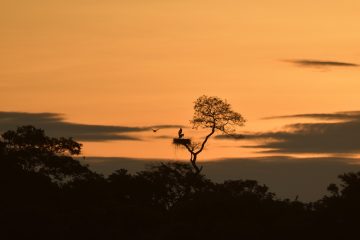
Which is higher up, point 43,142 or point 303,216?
point 43,142

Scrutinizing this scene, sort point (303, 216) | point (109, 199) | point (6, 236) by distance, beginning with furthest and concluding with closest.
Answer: point (109, 199) → point (303, 216) → point (6, 236)

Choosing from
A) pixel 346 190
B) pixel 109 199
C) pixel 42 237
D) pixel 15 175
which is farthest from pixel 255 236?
pixel 15 175

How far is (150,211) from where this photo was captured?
238 feet

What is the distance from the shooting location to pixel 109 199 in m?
83.9

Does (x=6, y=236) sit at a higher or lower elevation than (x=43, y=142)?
lower

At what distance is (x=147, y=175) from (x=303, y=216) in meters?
29.0

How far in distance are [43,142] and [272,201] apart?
94.3 ft

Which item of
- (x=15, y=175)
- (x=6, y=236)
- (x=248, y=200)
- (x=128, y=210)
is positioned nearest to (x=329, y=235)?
(x=248, y=200)

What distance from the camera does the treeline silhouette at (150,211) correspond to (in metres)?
64.1

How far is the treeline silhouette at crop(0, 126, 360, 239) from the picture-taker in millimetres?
64125

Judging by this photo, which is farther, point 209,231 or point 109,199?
point 109,199

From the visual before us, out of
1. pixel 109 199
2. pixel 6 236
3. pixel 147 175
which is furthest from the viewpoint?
pixel 147 175

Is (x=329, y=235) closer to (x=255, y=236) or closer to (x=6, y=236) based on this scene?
(x=255, y=236)

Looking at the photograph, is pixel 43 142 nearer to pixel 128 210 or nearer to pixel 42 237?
pixel 128 210
